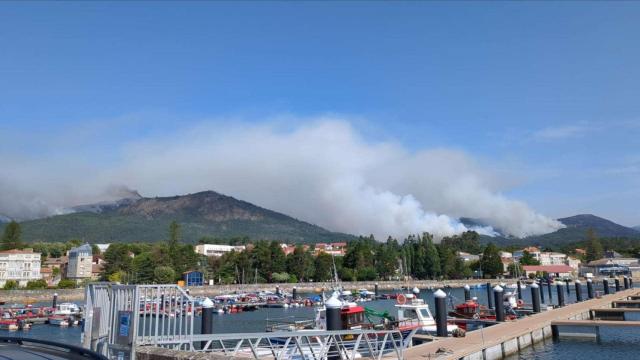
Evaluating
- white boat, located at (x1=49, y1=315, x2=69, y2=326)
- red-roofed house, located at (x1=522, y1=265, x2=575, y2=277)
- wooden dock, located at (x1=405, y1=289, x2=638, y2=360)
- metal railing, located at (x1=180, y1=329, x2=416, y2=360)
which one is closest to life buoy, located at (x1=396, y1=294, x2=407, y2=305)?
wooden dock, located at (x1=405, y1=289, x2=638, y2=360)

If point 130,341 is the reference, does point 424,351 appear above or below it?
below

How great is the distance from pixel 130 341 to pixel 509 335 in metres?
23.6

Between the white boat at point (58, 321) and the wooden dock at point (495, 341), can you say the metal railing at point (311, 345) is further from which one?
the white boat at point (58, 321)

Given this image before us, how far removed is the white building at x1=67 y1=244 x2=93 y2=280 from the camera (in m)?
155

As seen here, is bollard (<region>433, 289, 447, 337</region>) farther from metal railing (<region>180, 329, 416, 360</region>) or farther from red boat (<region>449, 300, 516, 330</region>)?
red boat (<region>449, 300, 516, 330</region>)

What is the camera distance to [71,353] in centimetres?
648

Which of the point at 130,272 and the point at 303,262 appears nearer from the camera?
the point at 130,272

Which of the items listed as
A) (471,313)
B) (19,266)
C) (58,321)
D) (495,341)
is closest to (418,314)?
(471,313)

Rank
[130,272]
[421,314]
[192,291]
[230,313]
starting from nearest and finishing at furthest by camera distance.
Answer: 1. [421,314]
2. [230,313]
3. [192,291]
4. [130,272]

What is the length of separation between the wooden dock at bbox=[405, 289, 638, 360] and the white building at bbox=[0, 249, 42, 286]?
13513cm

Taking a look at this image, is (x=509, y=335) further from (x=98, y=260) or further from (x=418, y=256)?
(x=98, y=260)

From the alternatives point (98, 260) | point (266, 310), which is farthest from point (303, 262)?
point (98, 260)

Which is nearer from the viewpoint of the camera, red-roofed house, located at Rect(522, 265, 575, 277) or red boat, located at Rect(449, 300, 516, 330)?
red boat, located at Rect(449, 300, 516, 330)

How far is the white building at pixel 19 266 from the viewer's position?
13188 cm
